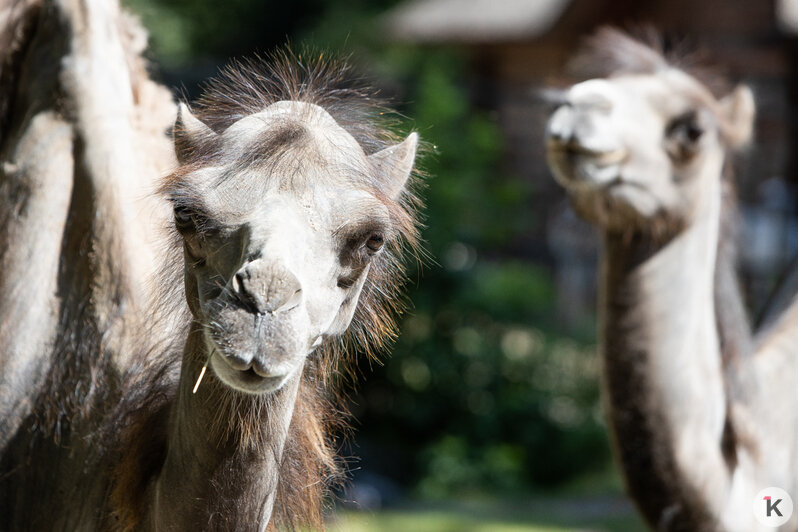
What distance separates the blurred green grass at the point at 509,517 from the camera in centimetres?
756

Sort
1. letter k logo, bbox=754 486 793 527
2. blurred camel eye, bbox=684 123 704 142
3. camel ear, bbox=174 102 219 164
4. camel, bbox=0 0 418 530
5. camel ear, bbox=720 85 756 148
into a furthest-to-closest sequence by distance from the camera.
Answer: camel ear, bbox=720 85 756 148, blurred camel eye, bbox=684 123 704 142, letter k logo, bbox=754 486 793 527, camel ear, bbox=174 102 219 164, camel, bbox=0 0 418 530

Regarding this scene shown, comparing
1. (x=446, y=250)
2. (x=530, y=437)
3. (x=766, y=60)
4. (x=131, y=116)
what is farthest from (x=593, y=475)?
(x=131, y=116)

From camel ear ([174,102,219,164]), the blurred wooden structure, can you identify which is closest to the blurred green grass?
the blurred wooden structure

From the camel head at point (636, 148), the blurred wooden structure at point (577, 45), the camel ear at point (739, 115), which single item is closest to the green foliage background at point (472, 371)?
the blurred wooden structure at point (577, 45)

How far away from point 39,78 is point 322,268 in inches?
59.7

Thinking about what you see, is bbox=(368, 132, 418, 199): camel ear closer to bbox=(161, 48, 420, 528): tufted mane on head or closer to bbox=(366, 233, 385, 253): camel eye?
bbox=(161, 48, 420, 528): tufted mane on head

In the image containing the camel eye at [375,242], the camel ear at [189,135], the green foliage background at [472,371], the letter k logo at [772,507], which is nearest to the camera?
the camel eye at [375,242]

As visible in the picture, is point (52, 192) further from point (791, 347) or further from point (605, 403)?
point (791, 347)

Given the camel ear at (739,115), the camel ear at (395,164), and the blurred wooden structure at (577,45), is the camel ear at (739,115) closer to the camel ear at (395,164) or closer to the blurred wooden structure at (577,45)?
the camel ear at (395,164)

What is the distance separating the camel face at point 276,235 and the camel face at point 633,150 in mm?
1641

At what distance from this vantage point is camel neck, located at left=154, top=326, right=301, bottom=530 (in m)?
2.25

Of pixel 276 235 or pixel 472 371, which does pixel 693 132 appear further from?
pixel 472 371

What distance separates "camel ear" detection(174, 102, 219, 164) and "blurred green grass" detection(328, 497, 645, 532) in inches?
195

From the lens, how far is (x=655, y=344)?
3.88 meters
